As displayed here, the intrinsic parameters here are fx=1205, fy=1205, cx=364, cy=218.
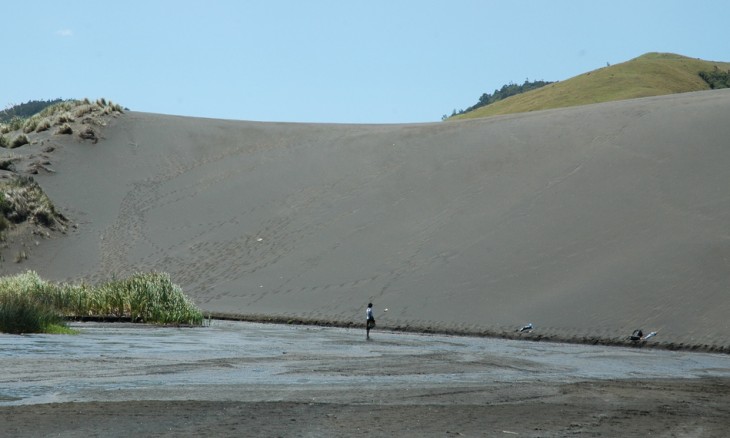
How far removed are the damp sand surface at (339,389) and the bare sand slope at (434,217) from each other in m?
7.39

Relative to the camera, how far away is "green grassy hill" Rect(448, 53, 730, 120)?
106000mm

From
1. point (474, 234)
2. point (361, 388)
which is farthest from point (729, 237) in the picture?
point (361, 388)

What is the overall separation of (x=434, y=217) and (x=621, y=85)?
246 ft

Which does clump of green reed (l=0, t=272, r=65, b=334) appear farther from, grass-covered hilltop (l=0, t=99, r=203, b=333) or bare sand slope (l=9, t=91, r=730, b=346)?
bare sand slope (l=9, t=91, r=730, b=346)

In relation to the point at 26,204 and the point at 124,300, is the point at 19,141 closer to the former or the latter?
the point at 26,204

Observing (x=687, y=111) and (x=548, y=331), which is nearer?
(x=548, y=331)

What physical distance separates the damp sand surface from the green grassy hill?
85.4 metres

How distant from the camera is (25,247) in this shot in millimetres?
41281

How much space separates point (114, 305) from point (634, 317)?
1193 cm

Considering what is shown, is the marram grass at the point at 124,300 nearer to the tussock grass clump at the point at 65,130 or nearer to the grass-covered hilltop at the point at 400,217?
the grass-covered hilltop at the point at 400,217

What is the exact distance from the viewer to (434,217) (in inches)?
1522

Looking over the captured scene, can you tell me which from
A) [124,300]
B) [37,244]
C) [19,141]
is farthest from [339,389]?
[19,141]

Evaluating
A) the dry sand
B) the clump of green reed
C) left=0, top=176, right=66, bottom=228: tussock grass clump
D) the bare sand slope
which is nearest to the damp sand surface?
the dry sand

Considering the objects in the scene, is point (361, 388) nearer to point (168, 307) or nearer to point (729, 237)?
point (168, 307)
